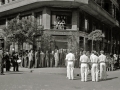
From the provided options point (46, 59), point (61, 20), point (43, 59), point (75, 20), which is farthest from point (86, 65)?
point (61, 20)

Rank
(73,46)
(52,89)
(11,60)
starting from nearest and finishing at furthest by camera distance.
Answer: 1. (52,89)
2. (11,60)
3. (73,46)

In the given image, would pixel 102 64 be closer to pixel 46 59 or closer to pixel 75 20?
pixel 46 59

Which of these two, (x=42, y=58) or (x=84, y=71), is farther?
(x=42, y=58)

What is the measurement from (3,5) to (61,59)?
14.6 m

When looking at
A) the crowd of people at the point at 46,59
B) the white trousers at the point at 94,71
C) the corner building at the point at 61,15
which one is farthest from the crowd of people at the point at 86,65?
the corner building at the point at 61,15

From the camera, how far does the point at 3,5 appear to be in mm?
33125

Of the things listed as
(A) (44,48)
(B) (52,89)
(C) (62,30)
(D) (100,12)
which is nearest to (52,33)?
(C) (62,30)

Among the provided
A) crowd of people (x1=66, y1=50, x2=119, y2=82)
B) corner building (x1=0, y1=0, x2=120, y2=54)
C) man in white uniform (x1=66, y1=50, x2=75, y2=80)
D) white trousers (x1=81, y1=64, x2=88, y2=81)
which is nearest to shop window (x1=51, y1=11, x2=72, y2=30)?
corner building (x1=0, y1=0, x2=120, y2=54)

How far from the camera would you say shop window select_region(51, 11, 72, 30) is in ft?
93.6

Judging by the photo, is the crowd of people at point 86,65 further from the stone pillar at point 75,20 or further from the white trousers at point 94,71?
the stone pillar at point 75,20

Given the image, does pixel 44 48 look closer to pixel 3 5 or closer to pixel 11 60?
pixel 11 60

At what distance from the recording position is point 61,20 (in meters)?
Answer: 28.8

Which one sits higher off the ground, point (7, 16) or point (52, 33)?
point (7, 16)

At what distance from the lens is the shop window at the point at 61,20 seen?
93.6 feet
